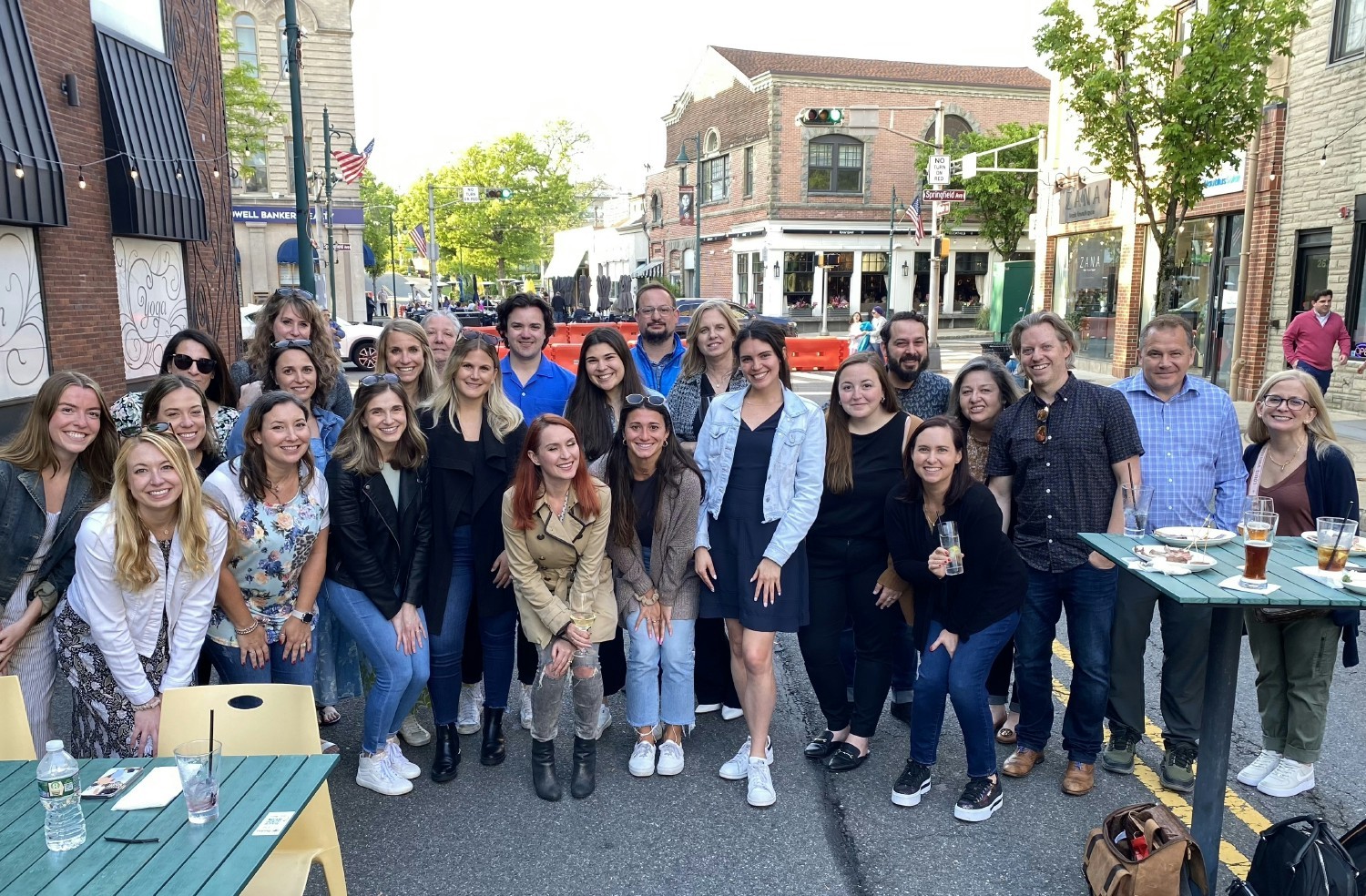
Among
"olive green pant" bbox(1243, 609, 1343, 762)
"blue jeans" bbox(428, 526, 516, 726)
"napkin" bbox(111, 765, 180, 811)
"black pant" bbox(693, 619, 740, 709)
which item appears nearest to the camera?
"napkin" bbox(111, 765, 180, 811)

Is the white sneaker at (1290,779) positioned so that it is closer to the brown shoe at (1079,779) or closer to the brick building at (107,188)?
the brown shoe at (1079,779)

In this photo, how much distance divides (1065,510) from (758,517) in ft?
4.21

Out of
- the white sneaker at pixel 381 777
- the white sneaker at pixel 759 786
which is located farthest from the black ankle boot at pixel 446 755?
the white sneaker at pixel 759 786

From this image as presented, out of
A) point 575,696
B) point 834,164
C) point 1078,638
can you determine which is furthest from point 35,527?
point 834,164

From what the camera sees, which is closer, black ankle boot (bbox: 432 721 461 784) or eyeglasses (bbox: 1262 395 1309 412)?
eyeglasses (bbox: 1262 395 1309 412)

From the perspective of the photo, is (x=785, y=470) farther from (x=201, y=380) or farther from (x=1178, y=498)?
(x=201, y=380)

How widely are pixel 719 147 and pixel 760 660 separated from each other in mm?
41640

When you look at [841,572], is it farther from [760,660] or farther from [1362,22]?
[1362,22]

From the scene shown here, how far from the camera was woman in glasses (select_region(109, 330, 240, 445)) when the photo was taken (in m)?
4.59

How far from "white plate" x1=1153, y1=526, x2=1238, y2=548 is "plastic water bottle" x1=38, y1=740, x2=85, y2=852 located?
137 inches

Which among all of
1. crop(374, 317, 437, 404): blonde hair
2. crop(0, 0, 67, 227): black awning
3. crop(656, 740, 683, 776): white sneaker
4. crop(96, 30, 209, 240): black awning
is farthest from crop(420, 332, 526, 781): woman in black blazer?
crop(96, 30, 209, 240): black awning

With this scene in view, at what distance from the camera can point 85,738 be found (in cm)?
333

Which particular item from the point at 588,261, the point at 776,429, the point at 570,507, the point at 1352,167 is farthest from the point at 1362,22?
the point at 588,261

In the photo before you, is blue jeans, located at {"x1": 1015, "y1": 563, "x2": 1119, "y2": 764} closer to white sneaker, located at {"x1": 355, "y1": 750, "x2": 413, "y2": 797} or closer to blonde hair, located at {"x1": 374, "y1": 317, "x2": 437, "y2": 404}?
white sneaker, located at {"x1": 355, "y1": 750, "x2": 413, "y2": 797}
